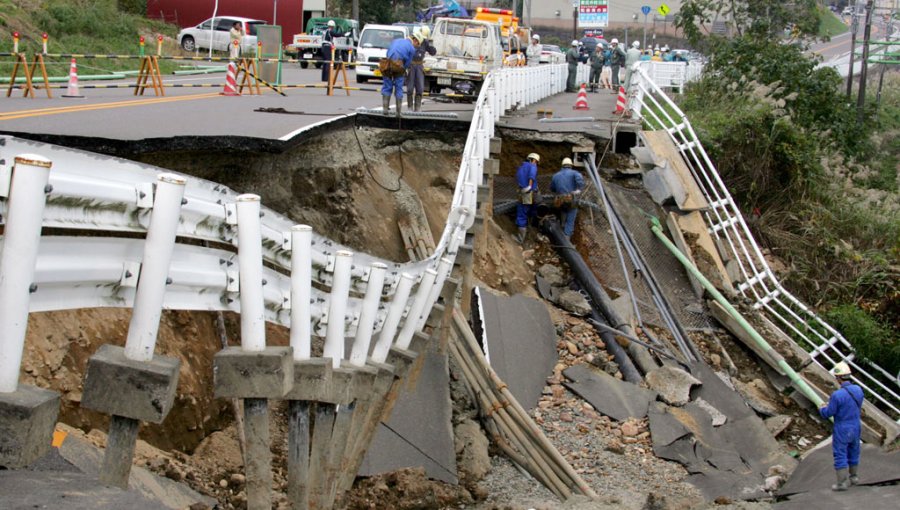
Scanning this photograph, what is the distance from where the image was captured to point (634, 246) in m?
18.4

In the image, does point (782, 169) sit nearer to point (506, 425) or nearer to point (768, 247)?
point (768, 247)

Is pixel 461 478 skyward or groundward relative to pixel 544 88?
groundward

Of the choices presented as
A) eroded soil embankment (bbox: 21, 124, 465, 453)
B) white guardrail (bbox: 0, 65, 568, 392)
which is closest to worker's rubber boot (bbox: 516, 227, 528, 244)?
eroded soil embankment (bbox: 21, 124, 465, 453)

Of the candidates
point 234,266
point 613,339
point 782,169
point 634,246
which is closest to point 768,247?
point 782,169

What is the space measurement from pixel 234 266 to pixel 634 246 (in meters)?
13.6

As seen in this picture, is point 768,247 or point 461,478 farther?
point 768,247

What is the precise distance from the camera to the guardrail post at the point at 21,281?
371 centimetres

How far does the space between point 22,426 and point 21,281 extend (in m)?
0.50

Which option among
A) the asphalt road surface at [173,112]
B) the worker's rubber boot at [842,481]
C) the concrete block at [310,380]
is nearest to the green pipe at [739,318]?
the worker's rubber boot at [842,481]

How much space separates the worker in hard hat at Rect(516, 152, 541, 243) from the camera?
1800 cm

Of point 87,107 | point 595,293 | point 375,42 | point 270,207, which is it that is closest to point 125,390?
point 270,207

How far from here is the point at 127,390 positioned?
13.8 ft

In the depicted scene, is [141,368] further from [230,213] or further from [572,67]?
[572,67]

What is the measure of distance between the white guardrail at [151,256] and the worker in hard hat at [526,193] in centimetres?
1043
